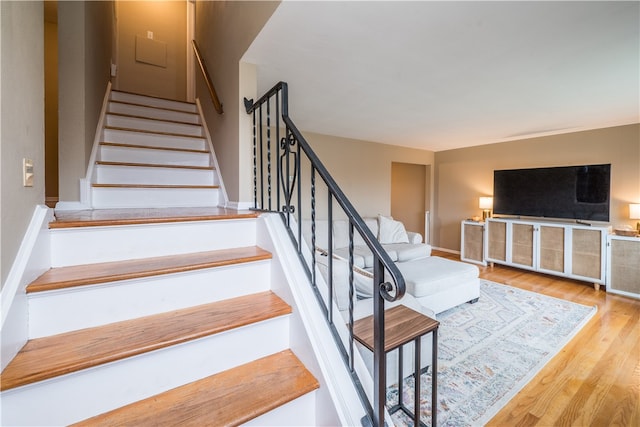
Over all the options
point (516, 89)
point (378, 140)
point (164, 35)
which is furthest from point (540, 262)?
point (164, 35)

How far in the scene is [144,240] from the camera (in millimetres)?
1411

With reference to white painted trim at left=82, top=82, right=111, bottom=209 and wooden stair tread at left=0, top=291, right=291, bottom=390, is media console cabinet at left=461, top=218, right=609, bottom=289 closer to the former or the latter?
wooden stair tread at left=0, top=291, right=291, bottom=390

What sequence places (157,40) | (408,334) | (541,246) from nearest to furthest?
(408,334), (541,246), (157,40)

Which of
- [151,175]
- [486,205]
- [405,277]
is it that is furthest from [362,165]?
[151,175]

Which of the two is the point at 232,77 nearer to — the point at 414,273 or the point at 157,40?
the point at 414,273

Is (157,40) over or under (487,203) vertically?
over

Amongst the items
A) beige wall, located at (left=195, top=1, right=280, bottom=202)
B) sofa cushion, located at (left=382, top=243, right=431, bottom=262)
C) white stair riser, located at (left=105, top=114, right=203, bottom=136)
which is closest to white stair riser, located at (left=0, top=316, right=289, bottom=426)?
beige wall, located at (left=195, top=1, right=280, bottom=202)

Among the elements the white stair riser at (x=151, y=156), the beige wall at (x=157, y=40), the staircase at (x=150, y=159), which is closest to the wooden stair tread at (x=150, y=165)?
the staircase at (x=150, y=159)

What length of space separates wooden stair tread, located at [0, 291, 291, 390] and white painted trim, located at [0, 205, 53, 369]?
56 mm

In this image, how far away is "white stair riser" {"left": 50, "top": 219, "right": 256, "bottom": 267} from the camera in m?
1.25

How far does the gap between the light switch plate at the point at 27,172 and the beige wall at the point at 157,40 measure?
411cm

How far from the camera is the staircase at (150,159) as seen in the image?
7.38 ft

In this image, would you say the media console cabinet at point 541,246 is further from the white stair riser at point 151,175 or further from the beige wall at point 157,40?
the beige wall at point 157,40

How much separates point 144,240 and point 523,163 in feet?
18.7
